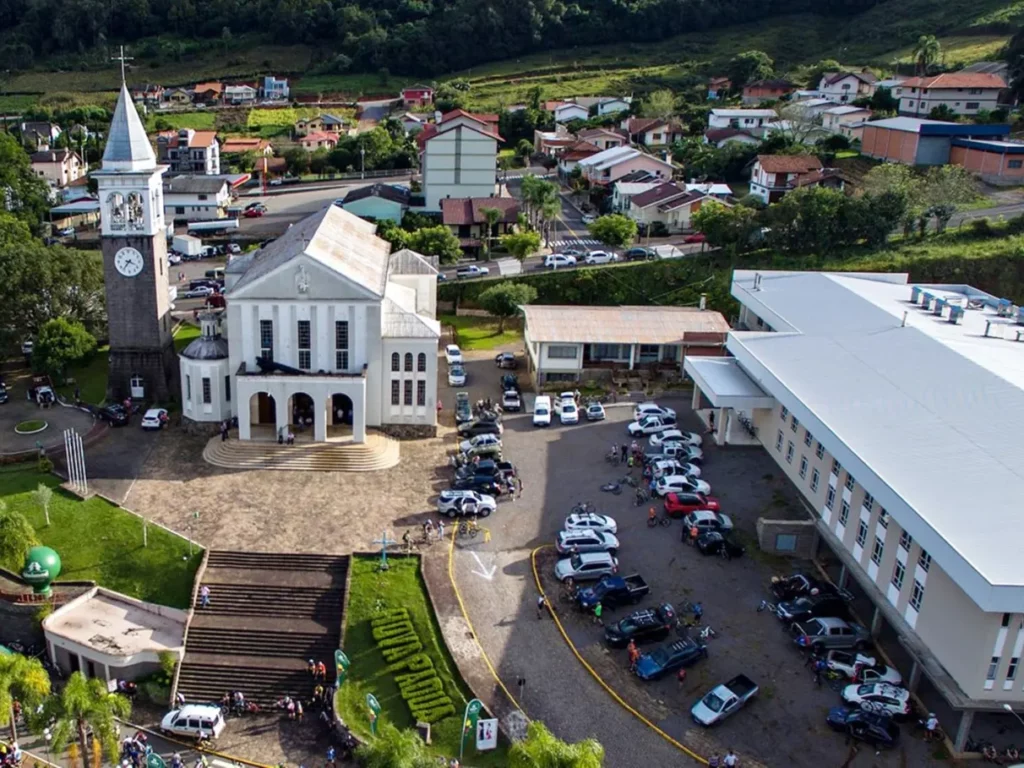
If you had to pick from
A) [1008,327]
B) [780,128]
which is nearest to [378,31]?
[780,128]

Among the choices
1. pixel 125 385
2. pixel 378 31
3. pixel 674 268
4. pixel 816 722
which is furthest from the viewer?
pixel 378 31

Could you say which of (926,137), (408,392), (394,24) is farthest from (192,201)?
(394,24)

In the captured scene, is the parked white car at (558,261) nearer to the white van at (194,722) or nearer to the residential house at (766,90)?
the white van at (194,722)

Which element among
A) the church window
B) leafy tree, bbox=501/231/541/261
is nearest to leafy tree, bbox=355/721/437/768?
the church window

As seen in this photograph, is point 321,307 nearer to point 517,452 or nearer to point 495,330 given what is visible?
point 517,452

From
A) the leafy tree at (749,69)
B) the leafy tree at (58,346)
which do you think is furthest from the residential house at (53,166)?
the leafy tree at (749,69)

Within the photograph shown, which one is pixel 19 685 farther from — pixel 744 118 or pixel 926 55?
pixel 926 55
